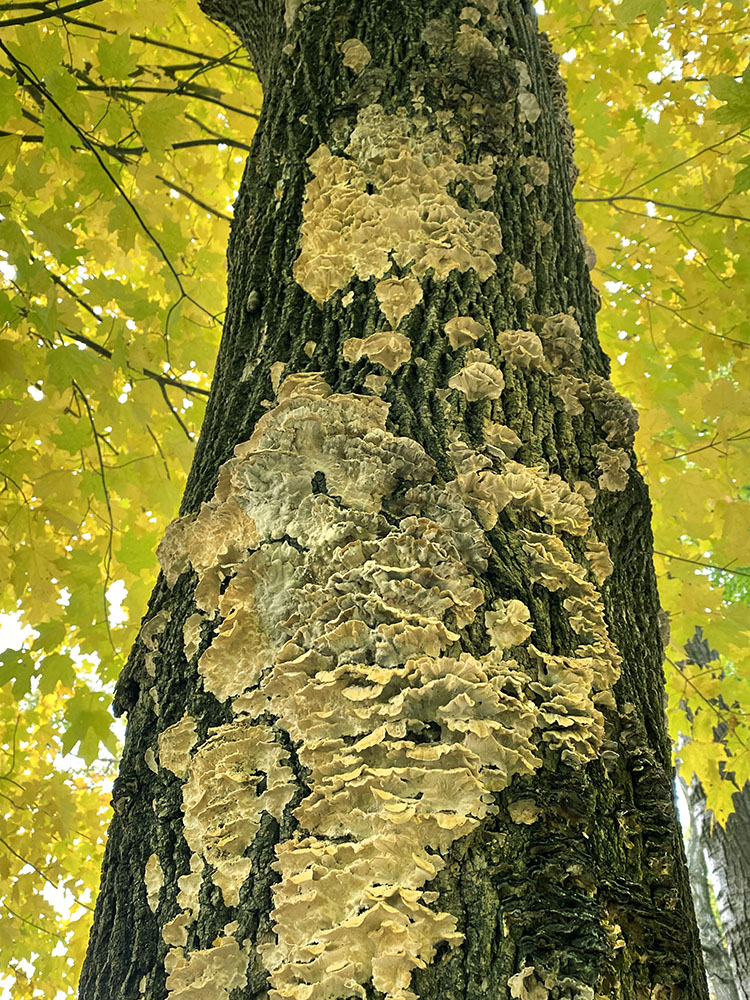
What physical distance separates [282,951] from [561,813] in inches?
13.4

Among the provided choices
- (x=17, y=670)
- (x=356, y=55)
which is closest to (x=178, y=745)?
(x=17, y=670)

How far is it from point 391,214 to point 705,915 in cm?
648

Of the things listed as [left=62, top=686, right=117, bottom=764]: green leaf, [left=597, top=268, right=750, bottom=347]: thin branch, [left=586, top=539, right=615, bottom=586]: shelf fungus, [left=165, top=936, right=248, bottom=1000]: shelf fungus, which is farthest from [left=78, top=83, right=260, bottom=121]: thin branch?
[left=165, top=936, right=248, bottom=1000]: shelf fungus

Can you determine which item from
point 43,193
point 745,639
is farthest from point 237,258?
point 43,193

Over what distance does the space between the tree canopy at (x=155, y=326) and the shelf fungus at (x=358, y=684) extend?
1.13 m

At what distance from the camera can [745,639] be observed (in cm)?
268

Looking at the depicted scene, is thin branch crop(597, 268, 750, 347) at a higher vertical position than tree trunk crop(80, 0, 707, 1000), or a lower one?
higher

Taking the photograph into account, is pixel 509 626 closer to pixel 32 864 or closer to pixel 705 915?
pixel 32 864

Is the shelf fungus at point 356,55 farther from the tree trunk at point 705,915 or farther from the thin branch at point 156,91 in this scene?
the tree trunk at point 705,915

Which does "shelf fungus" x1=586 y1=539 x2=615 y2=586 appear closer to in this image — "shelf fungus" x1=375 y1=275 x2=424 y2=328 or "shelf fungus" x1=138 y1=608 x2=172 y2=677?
"shelf fungus" x1=375 y1=275 x2=424 y2=328

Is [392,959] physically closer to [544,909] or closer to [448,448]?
[544,909]

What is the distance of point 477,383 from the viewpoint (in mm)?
1330

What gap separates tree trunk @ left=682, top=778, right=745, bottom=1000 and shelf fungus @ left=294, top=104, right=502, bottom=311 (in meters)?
3.93

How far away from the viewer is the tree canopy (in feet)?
7.34
